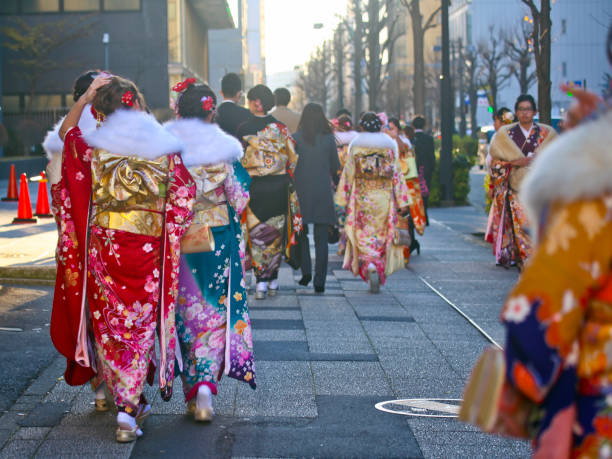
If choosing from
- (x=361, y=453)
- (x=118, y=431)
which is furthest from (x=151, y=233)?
(x=361, y=453)

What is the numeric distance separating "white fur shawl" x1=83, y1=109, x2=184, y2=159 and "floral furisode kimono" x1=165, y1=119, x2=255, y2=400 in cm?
43

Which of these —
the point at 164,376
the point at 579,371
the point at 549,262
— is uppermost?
the point at 549,262

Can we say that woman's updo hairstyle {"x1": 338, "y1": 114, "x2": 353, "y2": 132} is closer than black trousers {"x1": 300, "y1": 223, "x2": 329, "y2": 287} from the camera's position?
No

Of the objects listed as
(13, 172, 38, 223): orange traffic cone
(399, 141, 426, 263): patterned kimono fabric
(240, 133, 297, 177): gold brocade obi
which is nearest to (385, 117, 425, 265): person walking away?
(399, 141, 426, 263): patterned kimono fabric

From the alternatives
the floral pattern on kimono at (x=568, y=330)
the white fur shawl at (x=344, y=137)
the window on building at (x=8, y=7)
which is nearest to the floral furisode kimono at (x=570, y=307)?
the floral pattern on kimono at (x=568, y=330)

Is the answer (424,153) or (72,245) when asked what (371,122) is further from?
(424,153)

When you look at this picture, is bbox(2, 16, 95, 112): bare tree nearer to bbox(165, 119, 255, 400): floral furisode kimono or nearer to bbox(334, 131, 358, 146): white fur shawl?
bbox(334, 131, 358, 146): white fur shawl

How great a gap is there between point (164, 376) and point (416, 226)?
7814 millimetres

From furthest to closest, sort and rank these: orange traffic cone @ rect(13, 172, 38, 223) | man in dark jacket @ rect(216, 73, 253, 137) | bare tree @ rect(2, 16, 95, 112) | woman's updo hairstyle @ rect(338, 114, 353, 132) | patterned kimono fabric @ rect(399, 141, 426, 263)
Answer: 1. bare tree @ rect(2, 16, 95, 112)
2. orange traffic cone @ rect(13, 172, 38, 223)
3. woman's updo hairstyle @ rect(338, 114, 353, 132)
4. patterned kimono fabric @ rect(399, 141, 426, 263)
5. man in dark jacket @ rect(216, 73, 253, 137)

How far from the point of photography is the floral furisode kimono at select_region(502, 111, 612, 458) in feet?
6.96

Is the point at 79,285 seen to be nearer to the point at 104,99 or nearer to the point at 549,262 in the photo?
the point at 104,99

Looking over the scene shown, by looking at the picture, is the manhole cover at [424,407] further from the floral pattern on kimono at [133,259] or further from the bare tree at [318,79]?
the bare tree at [318,79]

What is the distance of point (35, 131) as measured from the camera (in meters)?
34.8

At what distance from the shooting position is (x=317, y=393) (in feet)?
17.6
